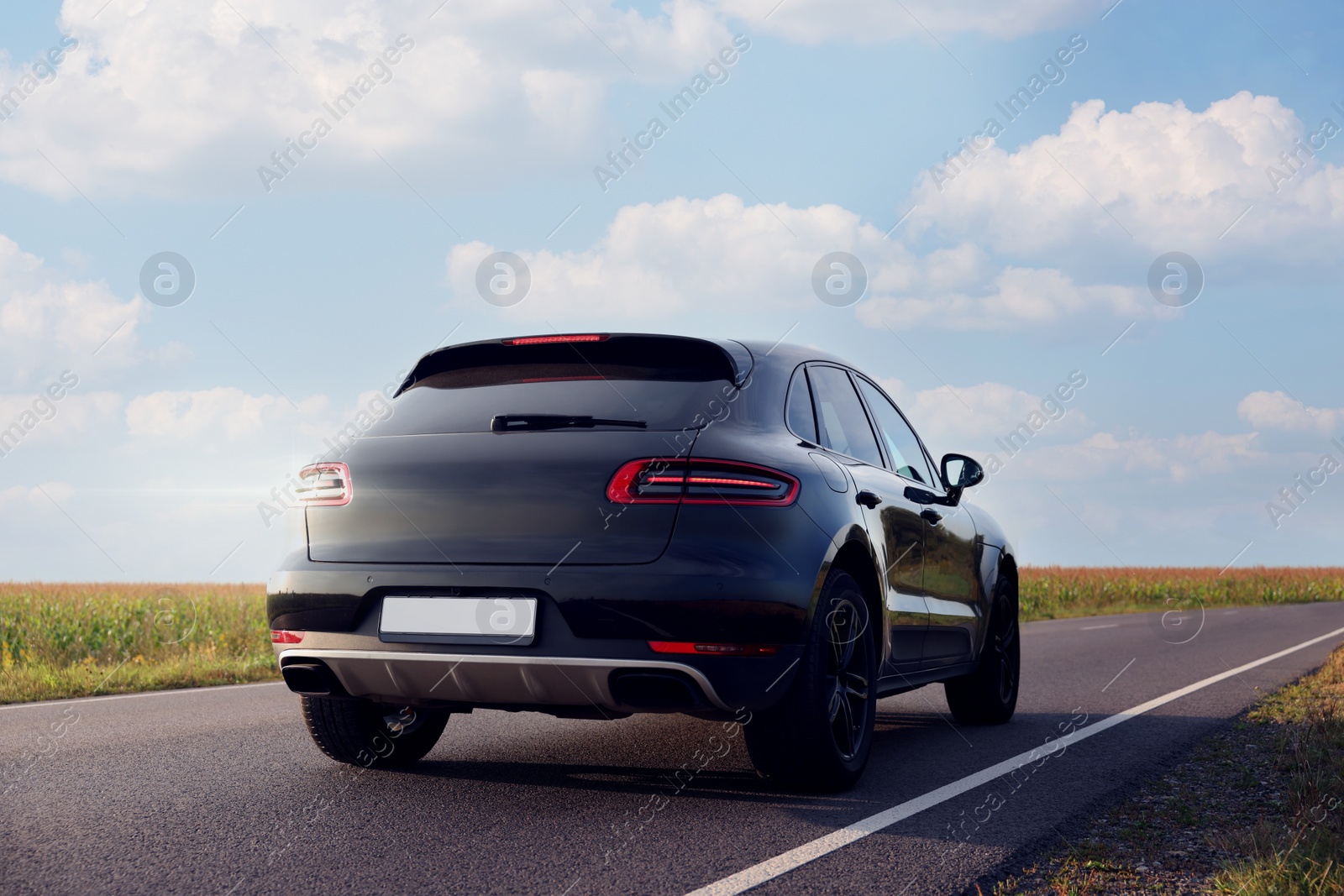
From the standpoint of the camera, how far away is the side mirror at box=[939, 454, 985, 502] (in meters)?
6.58

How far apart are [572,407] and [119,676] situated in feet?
22.3

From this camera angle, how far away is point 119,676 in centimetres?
954

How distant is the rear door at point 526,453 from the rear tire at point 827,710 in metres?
0.78

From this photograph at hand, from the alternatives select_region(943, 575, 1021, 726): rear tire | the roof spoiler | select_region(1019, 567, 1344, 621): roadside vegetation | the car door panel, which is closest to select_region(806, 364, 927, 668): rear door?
the car door panel

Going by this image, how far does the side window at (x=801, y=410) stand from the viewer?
4836 mm

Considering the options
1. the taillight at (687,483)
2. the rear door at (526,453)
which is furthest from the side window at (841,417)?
the taillight at (687,483)

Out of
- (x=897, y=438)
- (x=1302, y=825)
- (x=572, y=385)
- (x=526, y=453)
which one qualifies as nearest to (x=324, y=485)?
(x=526, y=453)

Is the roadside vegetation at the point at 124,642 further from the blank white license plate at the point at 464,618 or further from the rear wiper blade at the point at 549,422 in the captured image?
the rear wiper blade at the point at 549,422

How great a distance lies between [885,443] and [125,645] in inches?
417

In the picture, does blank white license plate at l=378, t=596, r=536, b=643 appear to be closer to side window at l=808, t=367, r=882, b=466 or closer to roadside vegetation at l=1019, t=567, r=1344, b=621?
side window at l=808, t=367, r=882, b=466

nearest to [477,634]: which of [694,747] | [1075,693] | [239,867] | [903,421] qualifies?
[239,867]

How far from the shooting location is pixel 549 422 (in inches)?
175

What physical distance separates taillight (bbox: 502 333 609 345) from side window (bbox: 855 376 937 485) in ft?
5.89

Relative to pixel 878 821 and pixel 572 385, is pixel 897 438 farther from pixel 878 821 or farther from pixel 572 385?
pixel 878 821
